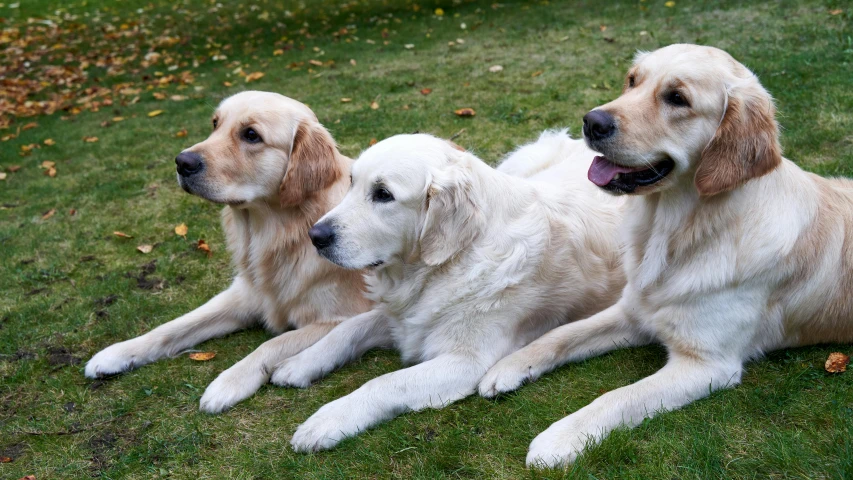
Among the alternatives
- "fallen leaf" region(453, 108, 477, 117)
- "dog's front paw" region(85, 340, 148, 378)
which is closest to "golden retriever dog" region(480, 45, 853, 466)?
"dog's front paw" region(85, 340, 148, 378)

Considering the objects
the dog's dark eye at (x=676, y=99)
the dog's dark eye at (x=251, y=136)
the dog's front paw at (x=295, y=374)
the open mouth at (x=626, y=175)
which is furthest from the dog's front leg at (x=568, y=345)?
the dog's dark eye at (x=251, y=136)

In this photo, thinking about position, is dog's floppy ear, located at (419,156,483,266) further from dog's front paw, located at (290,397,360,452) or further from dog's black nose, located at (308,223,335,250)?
dog's front paw, located at (290,397,360,452)

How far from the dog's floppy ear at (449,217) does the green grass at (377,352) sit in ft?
2.46

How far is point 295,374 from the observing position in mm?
3592

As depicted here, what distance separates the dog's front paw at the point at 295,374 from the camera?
11.8 feet

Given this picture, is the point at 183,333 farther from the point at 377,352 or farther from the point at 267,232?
the point at 377,352

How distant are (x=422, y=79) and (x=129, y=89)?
15.2 feet

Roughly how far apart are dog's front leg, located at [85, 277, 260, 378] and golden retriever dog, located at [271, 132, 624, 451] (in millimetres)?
737

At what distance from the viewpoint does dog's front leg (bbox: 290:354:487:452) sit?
10.0 feet

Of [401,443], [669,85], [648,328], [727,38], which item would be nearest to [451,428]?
[401,443]

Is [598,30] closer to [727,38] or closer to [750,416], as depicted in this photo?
[727,38]

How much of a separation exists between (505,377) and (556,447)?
58 centimetres

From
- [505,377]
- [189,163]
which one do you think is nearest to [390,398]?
[505,377]

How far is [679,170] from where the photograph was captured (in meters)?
2.93
